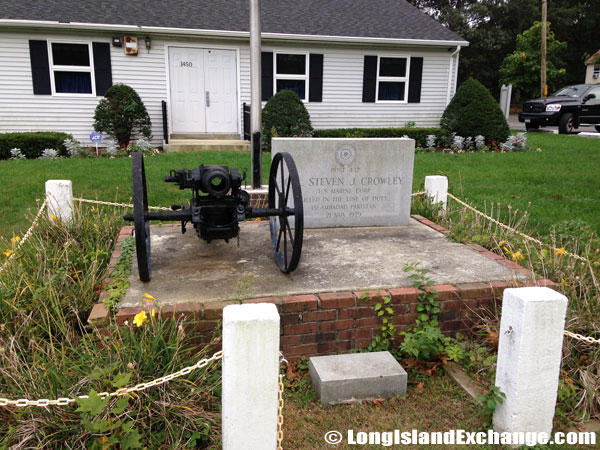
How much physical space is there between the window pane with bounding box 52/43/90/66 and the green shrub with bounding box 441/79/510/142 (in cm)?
960

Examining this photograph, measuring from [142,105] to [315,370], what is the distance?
10996 mm

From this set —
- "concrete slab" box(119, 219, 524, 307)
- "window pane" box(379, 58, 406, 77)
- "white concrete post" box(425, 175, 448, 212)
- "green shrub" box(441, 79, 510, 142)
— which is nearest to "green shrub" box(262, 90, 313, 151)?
"window pane" box(379, 58, 406, 77)

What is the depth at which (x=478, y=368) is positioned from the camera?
328 cm

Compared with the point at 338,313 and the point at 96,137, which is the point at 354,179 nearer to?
the point at 338,313

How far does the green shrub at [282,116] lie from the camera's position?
12.5 meters

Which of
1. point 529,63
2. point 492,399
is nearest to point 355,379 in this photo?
point 492,399

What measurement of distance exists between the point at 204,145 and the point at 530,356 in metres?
11.1

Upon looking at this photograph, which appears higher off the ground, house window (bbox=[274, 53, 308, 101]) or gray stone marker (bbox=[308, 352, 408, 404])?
house window (bbox=[274, 53, 308, 101])

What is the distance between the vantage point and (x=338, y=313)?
3.38 meters

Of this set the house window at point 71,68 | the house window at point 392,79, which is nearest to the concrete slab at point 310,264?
the house window at point 71,68

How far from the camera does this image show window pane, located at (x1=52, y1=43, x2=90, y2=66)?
12555 millimetres

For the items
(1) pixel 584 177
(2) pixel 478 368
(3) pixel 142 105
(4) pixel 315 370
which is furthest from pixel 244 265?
(3) pixel 142 105

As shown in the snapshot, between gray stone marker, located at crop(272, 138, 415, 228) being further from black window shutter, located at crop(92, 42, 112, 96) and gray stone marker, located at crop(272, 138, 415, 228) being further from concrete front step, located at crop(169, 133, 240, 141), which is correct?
black window shutter, located at crop(92, 42, 112, 96)

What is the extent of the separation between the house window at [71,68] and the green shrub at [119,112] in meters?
0.84
